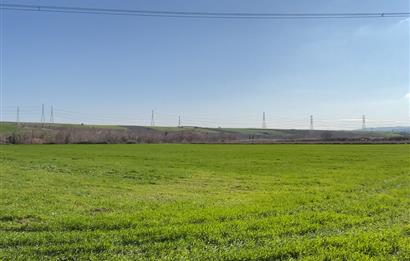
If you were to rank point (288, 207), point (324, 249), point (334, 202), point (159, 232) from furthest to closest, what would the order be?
1. point (334, 202)
2. point (288, 207)
3. point (159, 232)
4. point (324, 249)

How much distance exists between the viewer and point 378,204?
14.4 m

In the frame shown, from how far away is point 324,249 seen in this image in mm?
8172

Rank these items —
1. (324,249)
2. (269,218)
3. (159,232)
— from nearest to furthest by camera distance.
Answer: (324,249), (159,232), (269,218)

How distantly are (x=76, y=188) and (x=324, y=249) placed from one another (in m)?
13.6

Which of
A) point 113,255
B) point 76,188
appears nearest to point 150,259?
point 113,255

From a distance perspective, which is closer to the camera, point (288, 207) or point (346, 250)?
point (346, 250)

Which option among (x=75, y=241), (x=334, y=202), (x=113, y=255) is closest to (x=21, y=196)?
(x=75, y=241)

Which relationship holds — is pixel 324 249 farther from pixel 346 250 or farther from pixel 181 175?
pixel 181 175

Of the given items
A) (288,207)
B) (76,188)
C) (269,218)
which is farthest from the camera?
(76,188)

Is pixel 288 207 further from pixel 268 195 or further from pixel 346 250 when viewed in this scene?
pixel 346 250

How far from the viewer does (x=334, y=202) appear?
15086 millimetres

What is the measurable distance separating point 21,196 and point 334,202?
38.3 ft

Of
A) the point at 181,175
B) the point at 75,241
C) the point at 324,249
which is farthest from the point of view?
the point at 181,175

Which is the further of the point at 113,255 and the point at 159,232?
the point at 159,232
